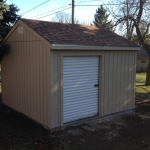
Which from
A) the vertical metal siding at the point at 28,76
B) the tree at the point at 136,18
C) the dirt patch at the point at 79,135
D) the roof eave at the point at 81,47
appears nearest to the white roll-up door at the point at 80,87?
the roof eave at the point at 81,47

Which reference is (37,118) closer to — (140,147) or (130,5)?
(140,147)

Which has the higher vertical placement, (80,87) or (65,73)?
(65,73)

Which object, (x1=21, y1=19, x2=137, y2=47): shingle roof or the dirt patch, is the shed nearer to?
(x1=21, y1=19, x2=137, y2=47): shingle roof

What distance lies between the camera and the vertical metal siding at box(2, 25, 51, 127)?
6.27 metres

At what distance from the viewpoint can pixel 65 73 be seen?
21.4ft

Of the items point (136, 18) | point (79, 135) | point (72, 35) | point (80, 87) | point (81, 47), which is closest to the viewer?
point (79, 135)

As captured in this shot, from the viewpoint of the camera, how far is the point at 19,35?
7.36 m

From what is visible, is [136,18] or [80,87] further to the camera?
[136,18]

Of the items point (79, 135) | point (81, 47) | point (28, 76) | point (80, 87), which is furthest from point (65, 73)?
point (79, 135)

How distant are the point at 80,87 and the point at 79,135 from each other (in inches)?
64.5

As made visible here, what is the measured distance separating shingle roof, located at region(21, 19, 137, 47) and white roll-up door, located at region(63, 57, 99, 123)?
1.81 ft

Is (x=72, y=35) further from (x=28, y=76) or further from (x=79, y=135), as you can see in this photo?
(x=79, y=135)

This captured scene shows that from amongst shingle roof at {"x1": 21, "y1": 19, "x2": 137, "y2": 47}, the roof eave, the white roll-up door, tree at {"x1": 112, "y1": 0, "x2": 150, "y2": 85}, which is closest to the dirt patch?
the white roll-up door

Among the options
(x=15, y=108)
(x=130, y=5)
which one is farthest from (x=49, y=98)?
(x=130, y=5)
